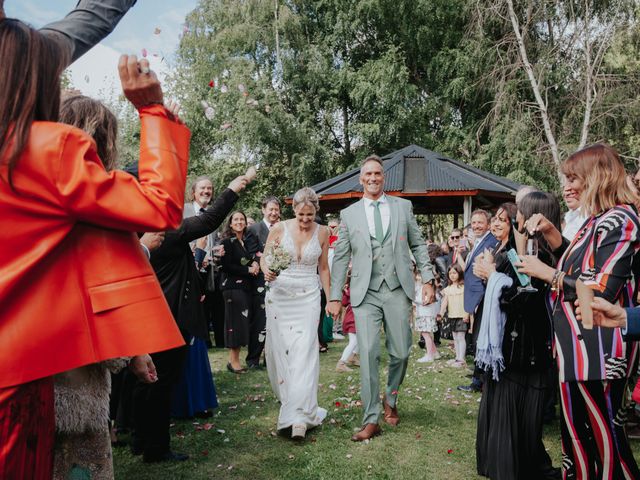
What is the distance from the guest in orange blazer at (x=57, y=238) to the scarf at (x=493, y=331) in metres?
3.03

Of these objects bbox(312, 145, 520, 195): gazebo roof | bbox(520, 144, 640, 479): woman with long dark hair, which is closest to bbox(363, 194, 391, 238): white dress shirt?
bbox(520, 144, 640, 479): woman with long dark hair

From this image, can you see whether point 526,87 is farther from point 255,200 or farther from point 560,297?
point 560,297

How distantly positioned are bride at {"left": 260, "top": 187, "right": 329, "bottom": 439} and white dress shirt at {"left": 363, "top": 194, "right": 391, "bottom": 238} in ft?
2.19

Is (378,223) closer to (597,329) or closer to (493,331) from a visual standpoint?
(493,331)

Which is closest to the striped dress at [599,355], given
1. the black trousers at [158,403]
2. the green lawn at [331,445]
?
the green lawn at [331,445]

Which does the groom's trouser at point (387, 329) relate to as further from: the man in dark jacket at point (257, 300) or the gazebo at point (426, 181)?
the gazebo at point (426, 181)

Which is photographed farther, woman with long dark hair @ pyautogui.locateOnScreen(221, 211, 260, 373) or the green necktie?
woman with long dark hair @ pyautogui.locateOnScreen(221, 211, 260, 373)

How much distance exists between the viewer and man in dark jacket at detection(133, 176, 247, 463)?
460cm

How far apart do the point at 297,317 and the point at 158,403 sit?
1.78 m

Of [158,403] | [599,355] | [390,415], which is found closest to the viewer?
[599,355]

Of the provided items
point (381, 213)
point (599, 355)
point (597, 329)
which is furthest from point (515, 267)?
point (381, 213)

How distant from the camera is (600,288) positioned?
290cm

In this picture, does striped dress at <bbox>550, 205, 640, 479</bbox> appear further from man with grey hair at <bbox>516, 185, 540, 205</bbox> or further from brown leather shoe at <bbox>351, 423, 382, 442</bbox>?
brown leather shoe at <bbox>351, 423, 382, 442</bbox>

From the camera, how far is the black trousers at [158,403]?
4.60m
